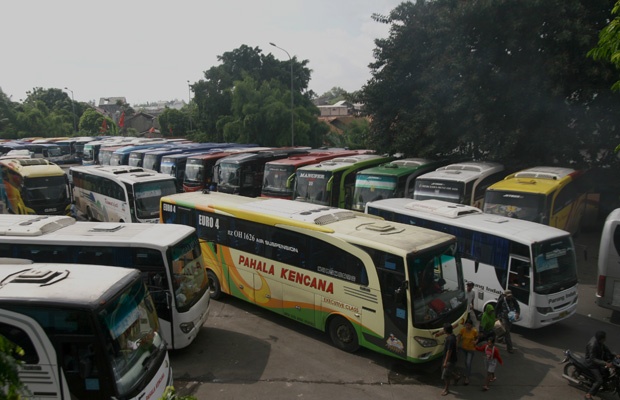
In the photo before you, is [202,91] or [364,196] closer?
[364,196]

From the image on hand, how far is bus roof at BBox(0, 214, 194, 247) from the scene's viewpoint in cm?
859

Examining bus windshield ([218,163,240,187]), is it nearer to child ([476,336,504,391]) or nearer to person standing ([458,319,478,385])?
person standing ([458,319,478,385])

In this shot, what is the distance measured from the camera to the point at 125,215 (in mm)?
16312

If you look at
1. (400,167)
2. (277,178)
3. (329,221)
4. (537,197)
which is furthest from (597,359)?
(277,178)

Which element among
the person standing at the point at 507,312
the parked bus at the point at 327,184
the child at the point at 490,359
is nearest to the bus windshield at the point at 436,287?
the child at the point at 490,359

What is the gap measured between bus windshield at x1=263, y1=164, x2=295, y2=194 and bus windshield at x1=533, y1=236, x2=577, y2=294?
1061 cm

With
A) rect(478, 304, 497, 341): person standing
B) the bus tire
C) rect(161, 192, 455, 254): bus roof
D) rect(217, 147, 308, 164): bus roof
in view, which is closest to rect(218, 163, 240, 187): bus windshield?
rect(217, 147, 308, 164): bus roof

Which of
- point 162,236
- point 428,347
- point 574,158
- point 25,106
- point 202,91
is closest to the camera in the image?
point 428,347

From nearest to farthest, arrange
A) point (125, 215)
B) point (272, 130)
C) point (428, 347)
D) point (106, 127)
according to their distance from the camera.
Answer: point (428, 347) → point (125, 215) → point (272, 130) → point (106, 127)

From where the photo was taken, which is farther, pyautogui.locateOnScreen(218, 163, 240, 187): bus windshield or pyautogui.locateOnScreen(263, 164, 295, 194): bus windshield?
pyautogui.locateOnScreen(218, 163, 240, 187): bus windshield

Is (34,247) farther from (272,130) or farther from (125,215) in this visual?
(272,130)

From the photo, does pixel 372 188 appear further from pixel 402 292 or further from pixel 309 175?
pixel 402 292

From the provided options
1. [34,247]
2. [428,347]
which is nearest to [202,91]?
[34,247]

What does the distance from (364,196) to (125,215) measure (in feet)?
27.8
